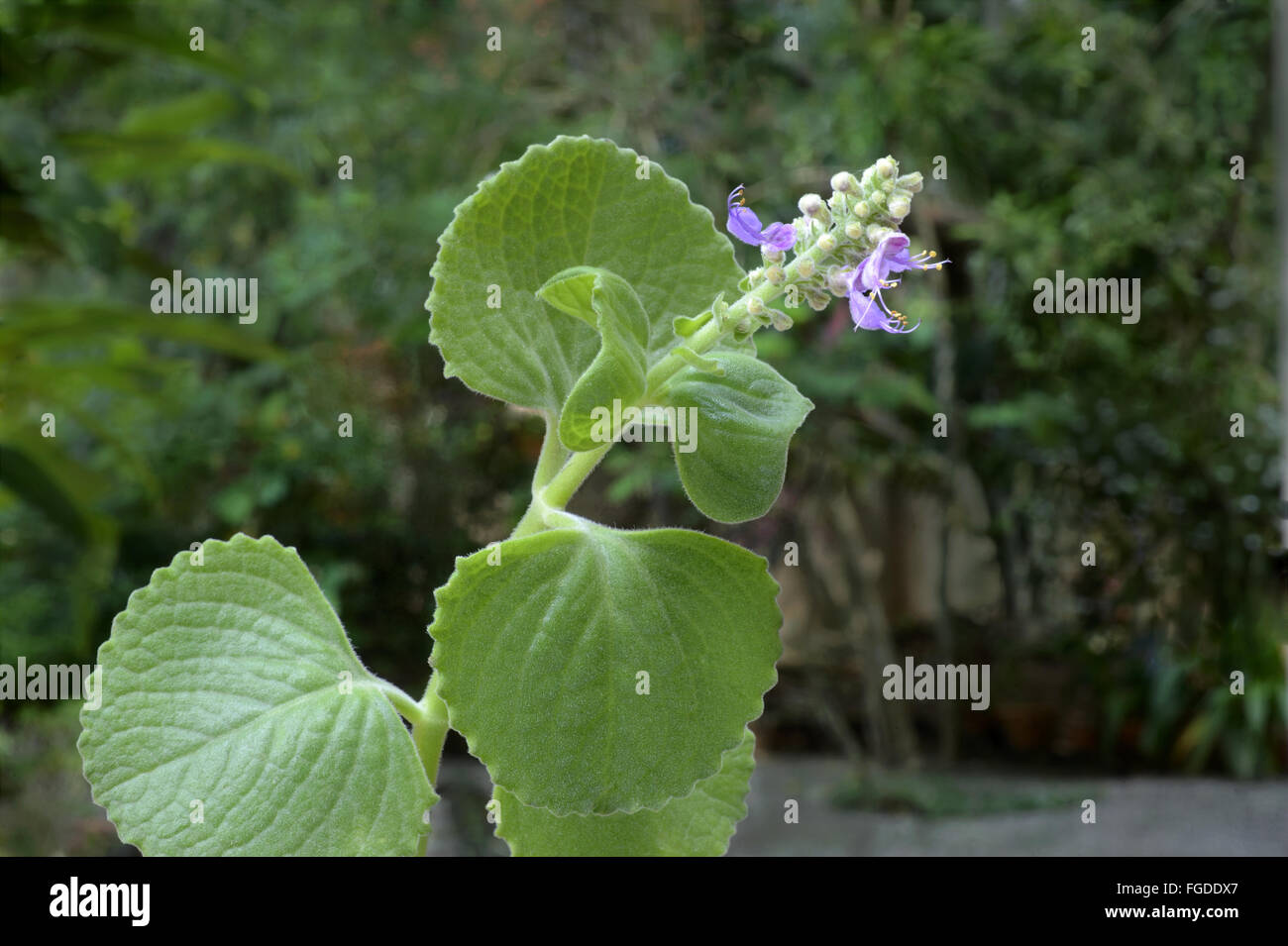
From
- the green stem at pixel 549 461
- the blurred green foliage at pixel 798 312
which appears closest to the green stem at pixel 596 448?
the green stem at pixel 549 461

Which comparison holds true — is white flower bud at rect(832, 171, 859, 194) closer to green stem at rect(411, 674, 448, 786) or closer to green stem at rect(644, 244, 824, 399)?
green stem at rect(644, 244, 824, 399)

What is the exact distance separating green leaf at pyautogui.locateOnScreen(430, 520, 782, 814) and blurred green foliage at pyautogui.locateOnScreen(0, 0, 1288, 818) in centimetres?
179

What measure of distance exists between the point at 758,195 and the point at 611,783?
6.47 feet

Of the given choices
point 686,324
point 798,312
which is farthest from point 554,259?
point 798,312

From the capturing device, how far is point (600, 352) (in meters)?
0.26

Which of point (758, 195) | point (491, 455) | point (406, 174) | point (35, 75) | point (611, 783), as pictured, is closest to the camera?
point (611, 783)

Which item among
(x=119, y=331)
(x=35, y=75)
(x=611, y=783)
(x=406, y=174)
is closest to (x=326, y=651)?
(x=611, y=783)

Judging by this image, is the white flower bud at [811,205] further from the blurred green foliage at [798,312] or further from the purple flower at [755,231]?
the blurred green foliage at [798,312]

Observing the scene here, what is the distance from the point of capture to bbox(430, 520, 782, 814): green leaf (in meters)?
0.25

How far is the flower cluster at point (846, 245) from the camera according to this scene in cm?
24

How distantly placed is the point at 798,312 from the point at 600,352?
1.73 m

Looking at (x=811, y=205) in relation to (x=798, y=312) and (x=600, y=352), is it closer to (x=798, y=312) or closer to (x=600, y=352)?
(x=600, y=352)

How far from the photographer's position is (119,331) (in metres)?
1.36

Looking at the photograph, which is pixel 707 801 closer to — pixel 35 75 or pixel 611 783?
pixel 611 783
